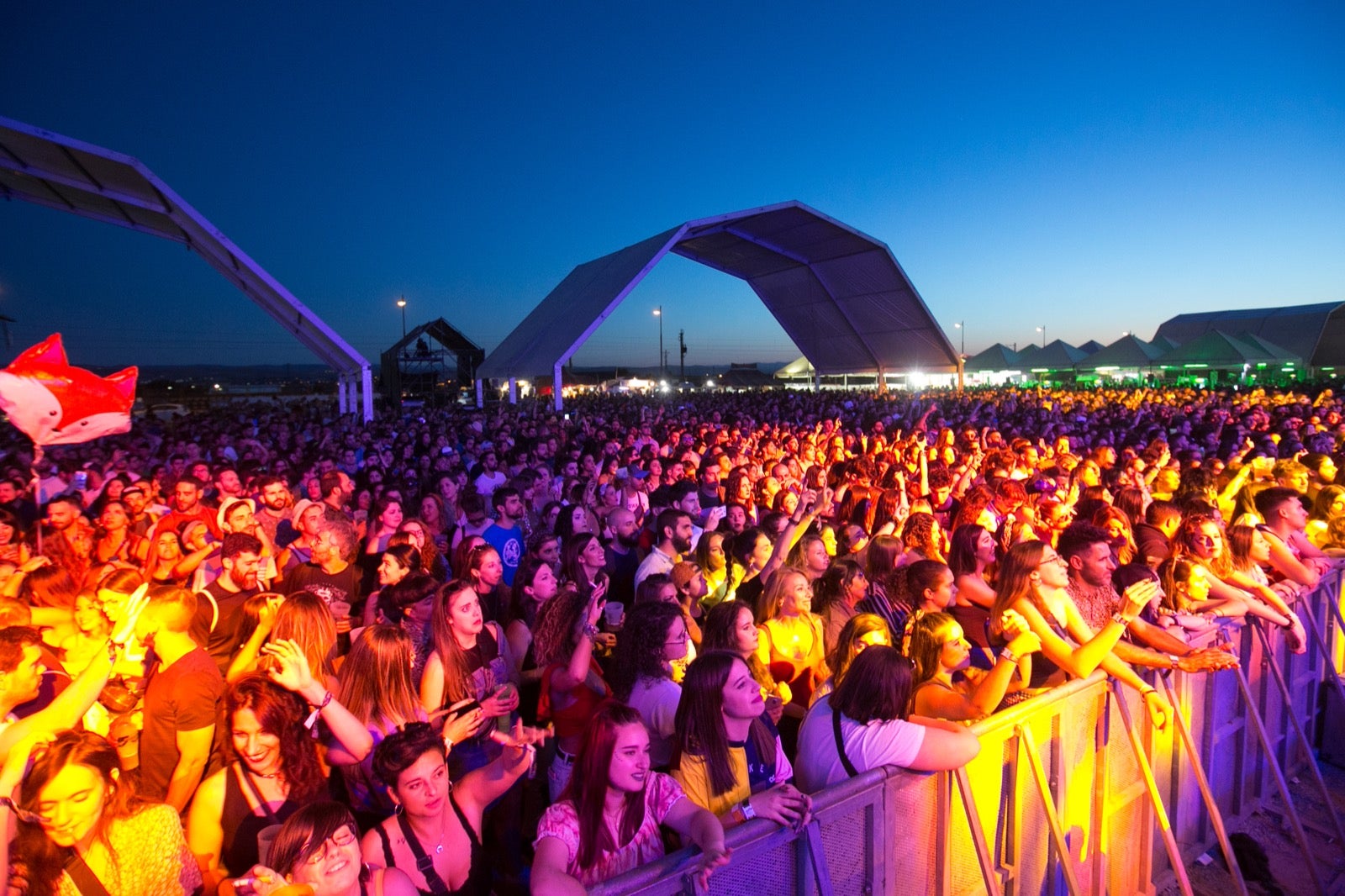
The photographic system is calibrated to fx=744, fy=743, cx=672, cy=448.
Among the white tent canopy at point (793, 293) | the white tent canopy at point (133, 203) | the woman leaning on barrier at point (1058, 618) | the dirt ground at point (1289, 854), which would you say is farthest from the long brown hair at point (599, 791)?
the white tent canopy at point (793, 293)

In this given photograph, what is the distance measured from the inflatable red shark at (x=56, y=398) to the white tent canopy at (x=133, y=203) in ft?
32.9

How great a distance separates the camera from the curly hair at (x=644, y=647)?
2984mm

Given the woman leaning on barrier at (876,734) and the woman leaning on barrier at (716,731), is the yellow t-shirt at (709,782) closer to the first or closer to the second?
the woman leaning on barrier at (716,731)

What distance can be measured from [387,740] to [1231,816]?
14.2ft

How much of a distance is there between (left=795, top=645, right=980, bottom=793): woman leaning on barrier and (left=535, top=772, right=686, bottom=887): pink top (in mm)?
587

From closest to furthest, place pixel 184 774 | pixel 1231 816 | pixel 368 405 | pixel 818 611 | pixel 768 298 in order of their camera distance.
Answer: pixel 184 774, pixel 1231 816, pixel 818 611, pixel 368 405, pixel 768 298

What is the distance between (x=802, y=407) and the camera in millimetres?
22281

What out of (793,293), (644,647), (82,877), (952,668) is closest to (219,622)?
(82,877)

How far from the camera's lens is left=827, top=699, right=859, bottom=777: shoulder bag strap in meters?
2.51

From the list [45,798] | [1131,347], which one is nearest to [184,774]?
[45,798]

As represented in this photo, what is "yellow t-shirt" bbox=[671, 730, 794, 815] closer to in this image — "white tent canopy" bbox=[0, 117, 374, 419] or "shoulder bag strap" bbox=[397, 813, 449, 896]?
"shoulder bag strap" bbox=[397, 813, 449, 896]

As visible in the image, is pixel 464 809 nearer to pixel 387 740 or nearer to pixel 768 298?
pixel 387 740

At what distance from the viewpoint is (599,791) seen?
7.16ft

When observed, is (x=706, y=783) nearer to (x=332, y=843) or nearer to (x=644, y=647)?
(x=644, y=647)
